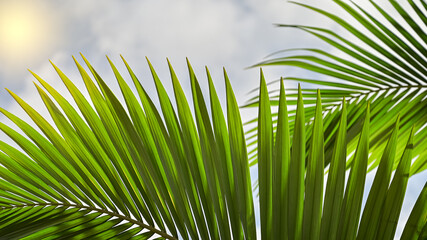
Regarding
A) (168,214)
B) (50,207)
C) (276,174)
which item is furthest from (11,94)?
(276,174)

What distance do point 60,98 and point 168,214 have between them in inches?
10.2

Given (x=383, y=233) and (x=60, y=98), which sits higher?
(x=60, y=98)

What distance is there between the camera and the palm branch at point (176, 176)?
579 millimetres

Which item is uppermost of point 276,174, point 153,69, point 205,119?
point 153,69

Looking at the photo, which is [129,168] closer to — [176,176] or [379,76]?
[176,176]

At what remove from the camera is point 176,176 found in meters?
0.69

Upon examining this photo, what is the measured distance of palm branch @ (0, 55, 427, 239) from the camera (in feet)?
1.90

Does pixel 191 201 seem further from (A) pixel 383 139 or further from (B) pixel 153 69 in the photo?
(A) pixel 383 139

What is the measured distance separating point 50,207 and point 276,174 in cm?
42

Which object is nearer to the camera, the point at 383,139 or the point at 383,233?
the point at 383,233

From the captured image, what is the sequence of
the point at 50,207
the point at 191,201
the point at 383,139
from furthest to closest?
the point at 383,139
the point at 50,207
the point at 191,201

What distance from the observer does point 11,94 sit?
0.71 metres

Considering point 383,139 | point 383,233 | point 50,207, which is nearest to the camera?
point 383,233

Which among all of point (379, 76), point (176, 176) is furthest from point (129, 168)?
point (379, 76)
